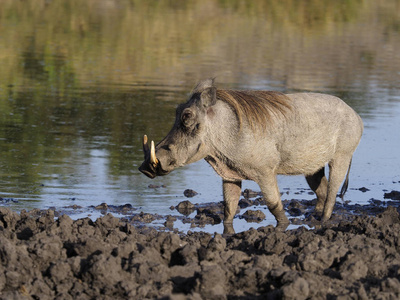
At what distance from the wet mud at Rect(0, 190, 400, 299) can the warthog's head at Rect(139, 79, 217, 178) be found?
4.06 feet

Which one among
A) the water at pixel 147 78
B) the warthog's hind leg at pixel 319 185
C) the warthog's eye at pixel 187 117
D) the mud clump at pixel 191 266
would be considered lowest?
the water at pixel 147 78

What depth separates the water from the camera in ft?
32.9

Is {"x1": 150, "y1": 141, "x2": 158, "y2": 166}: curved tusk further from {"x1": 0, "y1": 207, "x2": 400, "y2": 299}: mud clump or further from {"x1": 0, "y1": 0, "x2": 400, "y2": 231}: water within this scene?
{"x1": 0, "y1": 207, "x2": 400, "y2": 299}: mud clump

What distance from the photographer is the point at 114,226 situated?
7.12m

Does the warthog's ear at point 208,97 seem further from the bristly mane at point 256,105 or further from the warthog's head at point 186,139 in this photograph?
the bristly mane at point 256,105

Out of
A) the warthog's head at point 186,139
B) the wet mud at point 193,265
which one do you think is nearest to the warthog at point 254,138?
the warthog's head at point 186,139

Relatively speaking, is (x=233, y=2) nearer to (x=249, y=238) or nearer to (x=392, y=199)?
(x=392, y=199)

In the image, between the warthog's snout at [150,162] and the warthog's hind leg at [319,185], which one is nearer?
the warthog's snout at [150,162]

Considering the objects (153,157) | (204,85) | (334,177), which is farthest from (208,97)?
(334,177)

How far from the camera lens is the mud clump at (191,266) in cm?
514

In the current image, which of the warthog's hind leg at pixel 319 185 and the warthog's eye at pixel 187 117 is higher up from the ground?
the warthog's eye at pixel 187 117

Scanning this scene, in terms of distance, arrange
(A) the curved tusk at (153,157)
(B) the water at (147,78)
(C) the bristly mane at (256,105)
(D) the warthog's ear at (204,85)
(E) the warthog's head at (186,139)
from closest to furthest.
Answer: (A) the curved tusk at (153,157) < (E) the warthog's head at (186,139) < (C) the bristly mane at (256,105) < (D) the warthog's ear at (204,85) < (B) the water at (147,78)

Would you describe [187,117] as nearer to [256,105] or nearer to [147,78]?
[256,105]

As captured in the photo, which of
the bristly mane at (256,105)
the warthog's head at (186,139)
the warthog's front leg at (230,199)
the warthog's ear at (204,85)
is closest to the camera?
the warthog's head at (186,139)
